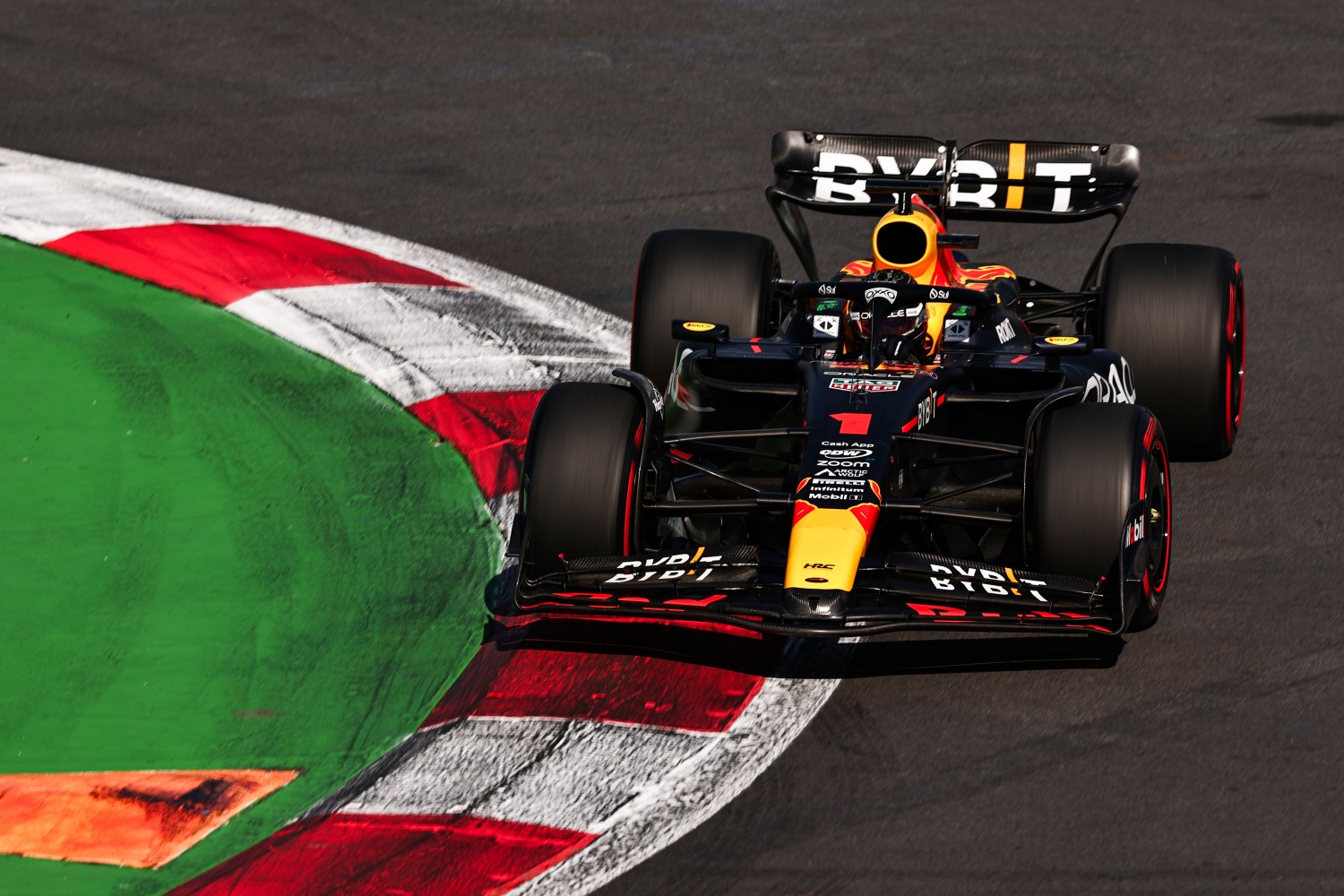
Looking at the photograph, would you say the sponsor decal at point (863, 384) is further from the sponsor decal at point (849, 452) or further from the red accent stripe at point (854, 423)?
the sponsor decal at point (849, 452)

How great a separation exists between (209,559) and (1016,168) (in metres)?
3.85

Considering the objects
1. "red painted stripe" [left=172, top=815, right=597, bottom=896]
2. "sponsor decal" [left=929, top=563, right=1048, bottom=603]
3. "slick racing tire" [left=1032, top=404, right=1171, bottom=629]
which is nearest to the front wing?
"sponsor decal" [left=929, top=563, right=1048, bottom=603]

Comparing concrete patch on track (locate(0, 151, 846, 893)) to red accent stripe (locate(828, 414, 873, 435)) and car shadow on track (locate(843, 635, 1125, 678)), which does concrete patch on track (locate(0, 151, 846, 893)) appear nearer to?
car shadow on track (locate(843, 635, 1125, 678))

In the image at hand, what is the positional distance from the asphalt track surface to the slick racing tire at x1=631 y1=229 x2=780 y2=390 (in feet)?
5.53

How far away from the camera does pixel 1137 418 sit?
6.75 meters

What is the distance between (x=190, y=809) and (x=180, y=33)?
9.55 meters

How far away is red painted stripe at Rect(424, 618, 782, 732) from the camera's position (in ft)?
21.4

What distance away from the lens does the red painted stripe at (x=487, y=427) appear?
8.43 metres

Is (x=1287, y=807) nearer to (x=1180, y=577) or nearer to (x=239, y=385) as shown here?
(x=1180, y=577)

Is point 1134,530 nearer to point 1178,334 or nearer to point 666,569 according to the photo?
point 666,569

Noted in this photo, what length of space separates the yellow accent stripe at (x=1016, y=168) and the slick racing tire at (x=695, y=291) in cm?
120

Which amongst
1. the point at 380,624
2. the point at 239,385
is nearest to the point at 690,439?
the point at 380,624

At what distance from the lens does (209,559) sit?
7703mm

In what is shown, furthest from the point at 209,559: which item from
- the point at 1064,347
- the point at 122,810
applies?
the point at 1064,347
